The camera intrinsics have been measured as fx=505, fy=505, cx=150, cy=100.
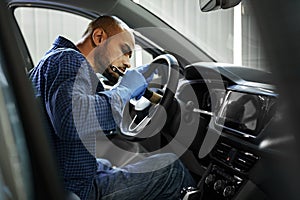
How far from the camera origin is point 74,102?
1.46 m

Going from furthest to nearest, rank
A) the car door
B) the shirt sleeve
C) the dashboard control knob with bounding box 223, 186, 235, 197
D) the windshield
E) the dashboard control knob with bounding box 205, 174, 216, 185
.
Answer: the windshield → the dashboard control knob with bounding box 205, 174, 216, 185 → the dashboard control knob with bounding box 223, 186, 235, 197 → the shirt sleeve → the car door

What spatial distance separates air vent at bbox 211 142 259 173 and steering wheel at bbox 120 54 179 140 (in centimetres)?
28

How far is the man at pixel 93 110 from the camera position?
58.2 inches

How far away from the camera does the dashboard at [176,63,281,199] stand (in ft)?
5.37

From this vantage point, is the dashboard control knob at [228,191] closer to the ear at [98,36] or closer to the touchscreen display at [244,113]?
the touchscreen display at [244,113]

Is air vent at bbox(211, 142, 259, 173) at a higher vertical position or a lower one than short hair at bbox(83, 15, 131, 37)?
lower

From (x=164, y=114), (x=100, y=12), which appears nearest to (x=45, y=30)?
(x=100, y=12)

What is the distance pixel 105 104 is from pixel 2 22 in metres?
0.74

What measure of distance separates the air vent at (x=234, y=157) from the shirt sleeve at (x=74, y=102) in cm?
47

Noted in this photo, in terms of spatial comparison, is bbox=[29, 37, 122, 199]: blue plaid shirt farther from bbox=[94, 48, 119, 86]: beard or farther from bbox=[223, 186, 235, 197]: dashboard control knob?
bbox=[223, 186, 235, 197]: dashboard control knob

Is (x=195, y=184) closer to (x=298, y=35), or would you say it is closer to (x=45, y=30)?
(x=298, y=35)

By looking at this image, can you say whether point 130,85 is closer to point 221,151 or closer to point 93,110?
point 93,110

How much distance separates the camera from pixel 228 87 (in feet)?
6.23

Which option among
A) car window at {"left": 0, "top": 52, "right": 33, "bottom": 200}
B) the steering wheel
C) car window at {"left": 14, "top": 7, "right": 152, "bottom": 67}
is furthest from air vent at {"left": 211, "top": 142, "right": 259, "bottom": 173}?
car window at {"left": 0, "top": 52, "right": 33, "bottom": 200}
